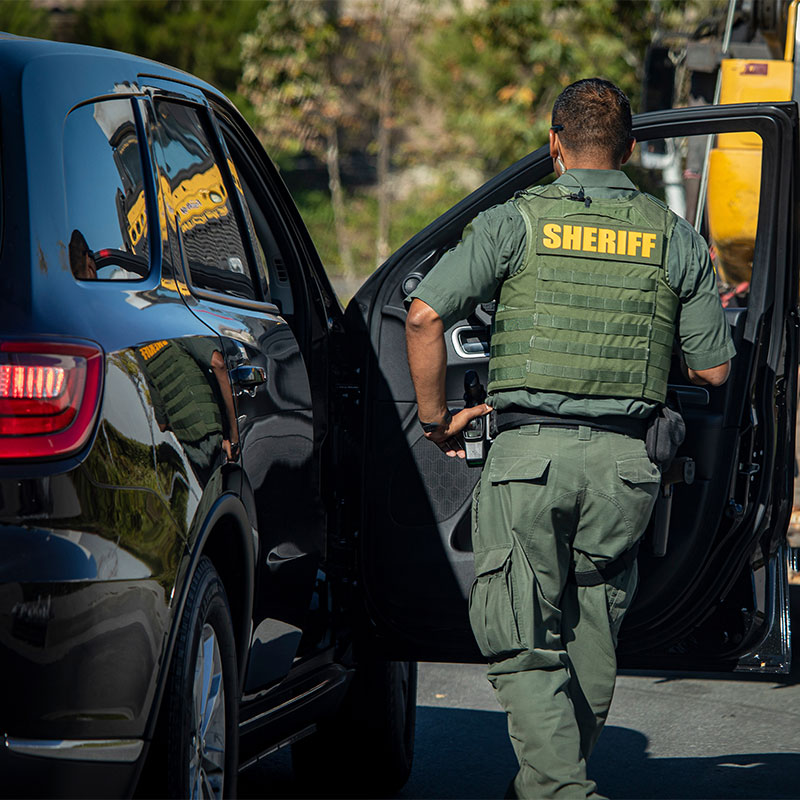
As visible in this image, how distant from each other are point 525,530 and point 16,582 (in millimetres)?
1442

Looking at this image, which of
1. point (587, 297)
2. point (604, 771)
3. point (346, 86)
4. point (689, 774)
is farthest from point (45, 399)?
point (346, 86)

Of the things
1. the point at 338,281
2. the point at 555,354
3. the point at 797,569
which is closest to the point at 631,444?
the point at 555,354

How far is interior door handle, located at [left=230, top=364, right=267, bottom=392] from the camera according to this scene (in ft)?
9.90

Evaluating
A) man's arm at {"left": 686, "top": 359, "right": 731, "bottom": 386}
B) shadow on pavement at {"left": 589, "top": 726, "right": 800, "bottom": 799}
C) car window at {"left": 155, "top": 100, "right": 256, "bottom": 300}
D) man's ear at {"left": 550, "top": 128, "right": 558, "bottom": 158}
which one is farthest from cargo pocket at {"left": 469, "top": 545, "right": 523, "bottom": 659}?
shadow on pavement at {"left": 589, "top": 726, "right": 800, "bottom": 799}

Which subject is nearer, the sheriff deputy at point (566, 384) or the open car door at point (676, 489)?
the sheriff deputy at point (566, 384)

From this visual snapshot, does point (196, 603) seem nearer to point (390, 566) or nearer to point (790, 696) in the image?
point (390, 566)

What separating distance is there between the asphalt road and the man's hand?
104 cm

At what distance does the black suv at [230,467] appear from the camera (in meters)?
2.32

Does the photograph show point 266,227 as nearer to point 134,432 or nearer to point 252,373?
point 252,373

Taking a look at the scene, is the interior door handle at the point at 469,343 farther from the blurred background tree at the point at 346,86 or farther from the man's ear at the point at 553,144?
the blurred background tree at the point at 346,86

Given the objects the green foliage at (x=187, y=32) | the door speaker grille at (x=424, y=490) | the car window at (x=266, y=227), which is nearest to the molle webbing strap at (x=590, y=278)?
the door speaker grille at (x=424, y=490)

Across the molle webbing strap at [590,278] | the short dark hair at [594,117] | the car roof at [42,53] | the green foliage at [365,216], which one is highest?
the car roof at [42,53]

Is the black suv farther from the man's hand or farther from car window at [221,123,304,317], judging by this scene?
the man's hand

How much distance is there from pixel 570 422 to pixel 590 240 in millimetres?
431
